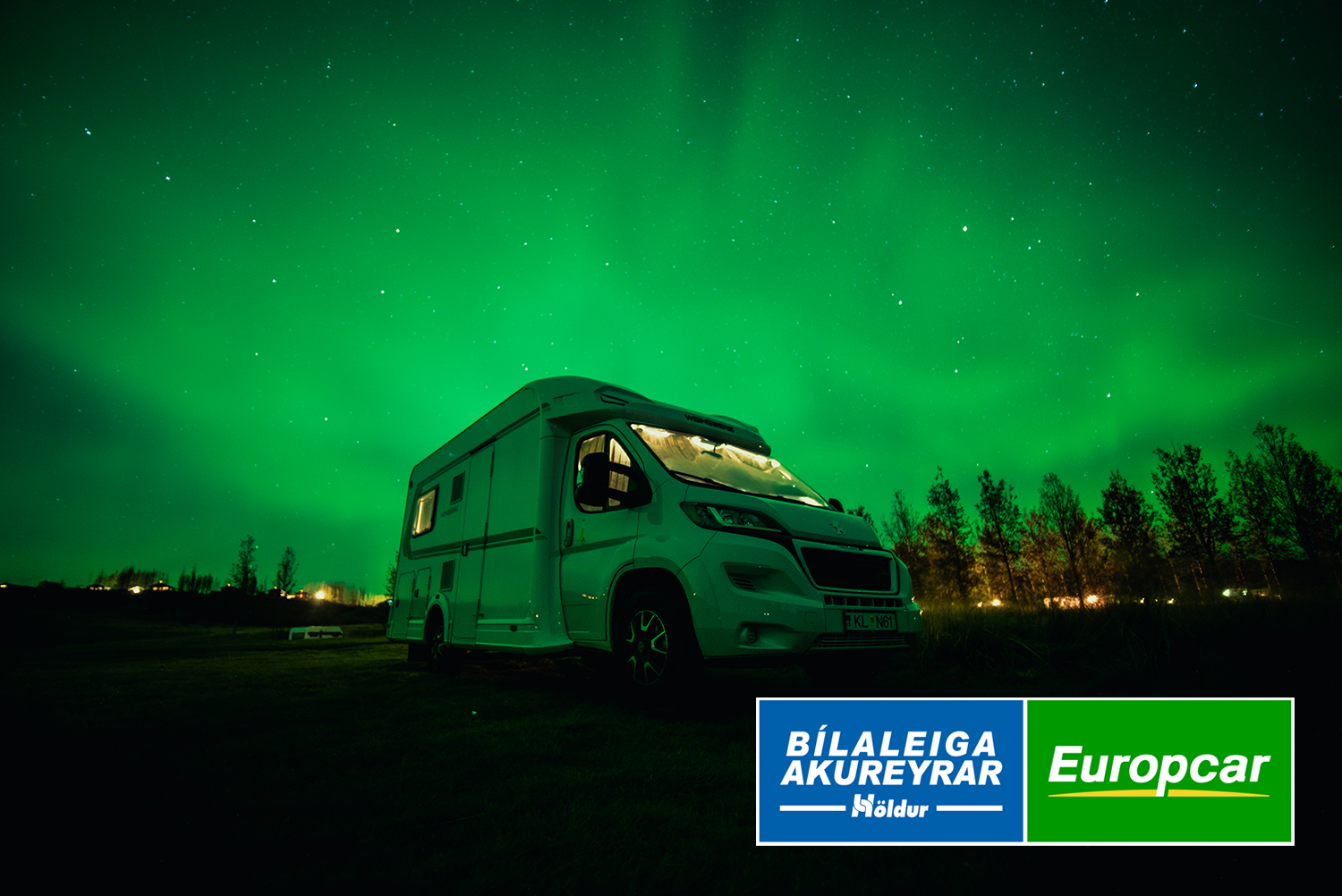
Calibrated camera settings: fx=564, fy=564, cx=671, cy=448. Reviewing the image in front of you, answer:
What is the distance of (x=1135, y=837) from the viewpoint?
206 centimetres

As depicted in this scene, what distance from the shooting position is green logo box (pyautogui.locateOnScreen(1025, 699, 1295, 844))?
82.9 inches

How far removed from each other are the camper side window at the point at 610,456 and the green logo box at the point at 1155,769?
3398mm

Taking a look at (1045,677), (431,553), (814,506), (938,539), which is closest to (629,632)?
(814,506)

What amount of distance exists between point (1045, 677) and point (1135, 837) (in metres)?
3.69

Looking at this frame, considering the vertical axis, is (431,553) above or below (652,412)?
below

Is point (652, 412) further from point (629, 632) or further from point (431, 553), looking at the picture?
point (431, 553)

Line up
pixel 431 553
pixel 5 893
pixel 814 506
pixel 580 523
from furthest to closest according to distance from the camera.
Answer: pixel 431 553 < pixel 580 523 < pixel 814 506 < pixel 5 893

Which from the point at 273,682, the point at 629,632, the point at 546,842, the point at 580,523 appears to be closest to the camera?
the point at 546,842

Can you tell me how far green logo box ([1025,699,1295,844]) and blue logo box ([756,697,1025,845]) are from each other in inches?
4.4

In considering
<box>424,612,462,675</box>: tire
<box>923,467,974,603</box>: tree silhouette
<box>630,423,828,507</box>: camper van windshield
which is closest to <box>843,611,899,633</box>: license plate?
<box>630,423,828,507</box>: camper van windshield

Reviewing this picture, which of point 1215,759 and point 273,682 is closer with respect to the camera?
point 1215,759

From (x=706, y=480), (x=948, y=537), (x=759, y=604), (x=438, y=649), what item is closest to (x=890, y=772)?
(x=759, y=604)

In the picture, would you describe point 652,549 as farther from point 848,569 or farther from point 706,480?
point 848,569

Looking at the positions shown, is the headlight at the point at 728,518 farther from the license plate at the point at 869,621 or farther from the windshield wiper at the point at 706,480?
the license plate at the point at 869,621
